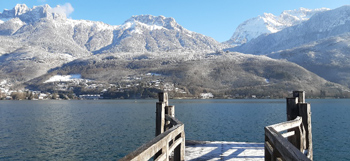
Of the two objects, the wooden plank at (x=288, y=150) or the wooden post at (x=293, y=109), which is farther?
the wooden post at (x=293, y=109)

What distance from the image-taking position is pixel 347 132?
168 feet

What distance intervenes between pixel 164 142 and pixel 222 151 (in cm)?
857

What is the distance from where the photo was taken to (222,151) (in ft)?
53.8

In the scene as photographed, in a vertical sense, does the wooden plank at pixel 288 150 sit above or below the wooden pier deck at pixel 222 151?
above

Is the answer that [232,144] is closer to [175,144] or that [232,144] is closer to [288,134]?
[288,134]

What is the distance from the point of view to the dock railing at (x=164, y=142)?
6.57 metres

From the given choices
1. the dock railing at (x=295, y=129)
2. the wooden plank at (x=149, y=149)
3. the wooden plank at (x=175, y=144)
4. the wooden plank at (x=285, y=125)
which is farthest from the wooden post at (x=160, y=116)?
the wooden plank at (x=285, y=125)

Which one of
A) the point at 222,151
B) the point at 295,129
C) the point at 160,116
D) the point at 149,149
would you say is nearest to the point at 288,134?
the point at 295,129

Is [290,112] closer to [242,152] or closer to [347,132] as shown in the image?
[242,152]

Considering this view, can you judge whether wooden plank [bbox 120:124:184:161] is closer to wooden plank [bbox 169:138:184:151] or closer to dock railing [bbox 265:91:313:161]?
wooden plank [bbox 169:138:184:151]

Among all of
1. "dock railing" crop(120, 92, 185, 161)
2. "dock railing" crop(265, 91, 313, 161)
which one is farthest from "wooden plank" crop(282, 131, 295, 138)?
Result: "dock railing" crop(120, 92, 185, 161)

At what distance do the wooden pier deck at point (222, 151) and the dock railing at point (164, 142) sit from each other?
5.99ft

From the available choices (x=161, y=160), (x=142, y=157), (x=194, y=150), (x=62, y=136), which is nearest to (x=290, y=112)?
(x=194, y=150)

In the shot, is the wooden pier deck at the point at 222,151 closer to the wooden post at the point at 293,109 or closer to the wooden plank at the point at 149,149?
the wooden post at the point at 293,109
